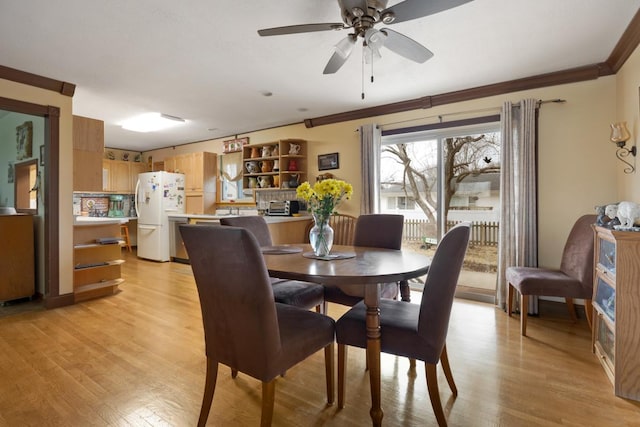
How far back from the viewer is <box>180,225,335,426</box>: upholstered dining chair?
129 cm

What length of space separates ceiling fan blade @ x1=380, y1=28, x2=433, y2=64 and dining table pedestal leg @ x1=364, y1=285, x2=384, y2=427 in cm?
149

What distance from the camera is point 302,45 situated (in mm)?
2633

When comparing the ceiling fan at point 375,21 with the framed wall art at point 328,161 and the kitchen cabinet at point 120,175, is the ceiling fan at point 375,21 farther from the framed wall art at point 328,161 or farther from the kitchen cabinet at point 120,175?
the kitchen cabinet at point 120,175

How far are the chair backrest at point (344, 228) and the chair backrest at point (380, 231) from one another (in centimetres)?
153

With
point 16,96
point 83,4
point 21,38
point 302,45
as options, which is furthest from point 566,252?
point 16,96

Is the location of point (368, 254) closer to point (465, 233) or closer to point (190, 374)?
point (465, 233)

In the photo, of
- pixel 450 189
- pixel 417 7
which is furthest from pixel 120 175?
pixel 417 7

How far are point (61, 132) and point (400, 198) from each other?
13.1 feet

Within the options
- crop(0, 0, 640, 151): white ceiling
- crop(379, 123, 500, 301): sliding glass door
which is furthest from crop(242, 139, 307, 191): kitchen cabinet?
crop(379, 123, 500, 301): sliding glass door

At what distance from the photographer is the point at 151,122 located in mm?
4930

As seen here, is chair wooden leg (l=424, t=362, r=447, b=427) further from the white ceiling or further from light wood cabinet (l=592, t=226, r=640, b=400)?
the white ceiling

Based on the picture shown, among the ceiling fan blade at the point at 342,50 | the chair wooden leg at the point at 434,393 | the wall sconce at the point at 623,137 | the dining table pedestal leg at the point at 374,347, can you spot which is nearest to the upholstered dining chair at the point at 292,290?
the dining table pedestal leg at the point at 374,347

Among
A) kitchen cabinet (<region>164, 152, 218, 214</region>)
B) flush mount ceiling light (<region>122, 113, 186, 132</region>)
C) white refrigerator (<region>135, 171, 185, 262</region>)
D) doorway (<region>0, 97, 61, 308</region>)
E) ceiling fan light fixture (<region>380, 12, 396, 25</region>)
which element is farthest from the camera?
kitchen cabinet (<region>164, 152, 218, 214</region>)

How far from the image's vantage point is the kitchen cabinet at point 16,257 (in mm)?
3373
